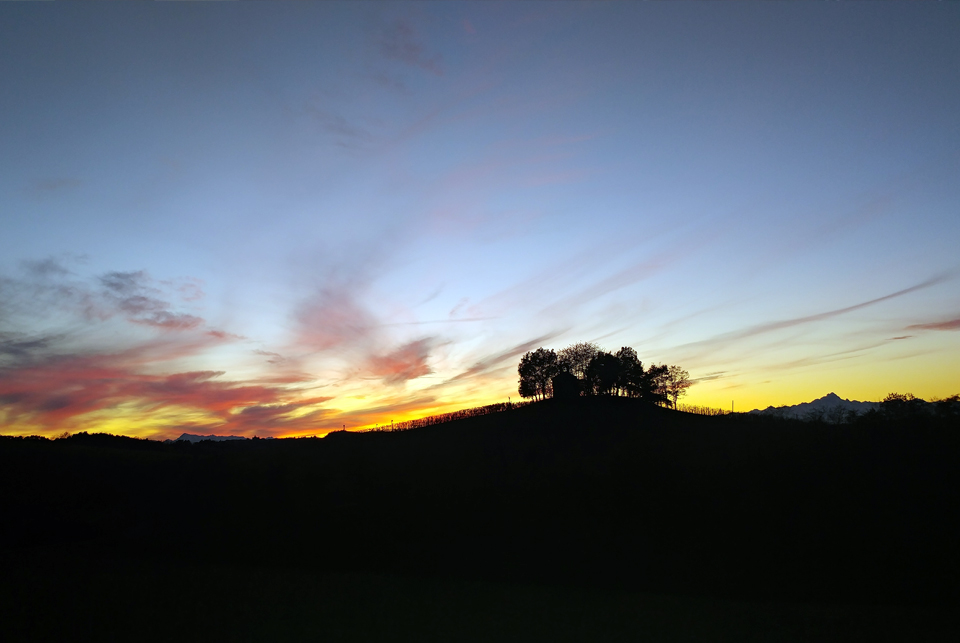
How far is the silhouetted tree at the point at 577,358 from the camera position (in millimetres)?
92562

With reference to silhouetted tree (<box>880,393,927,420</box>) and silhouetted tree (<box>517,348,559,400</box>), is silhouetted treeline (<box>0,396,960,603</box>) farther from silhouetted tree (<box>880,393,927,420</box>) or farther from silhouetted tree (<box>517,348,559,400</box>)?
silhouetted tree (<box>517,348,559,400</box>)

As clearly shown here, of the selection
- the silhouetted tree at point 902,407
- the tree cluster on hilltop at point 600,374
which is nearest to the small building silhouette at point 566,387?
the tree cluster on hilltop at point 600,374

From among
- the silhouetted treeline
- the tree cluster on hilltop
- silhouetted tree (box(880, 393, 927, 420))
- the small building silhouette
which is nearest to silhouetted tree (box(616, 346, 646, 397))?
the tree cluster on hilltop

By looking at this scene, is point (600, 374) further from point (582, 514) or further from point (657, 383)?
point (582, 514)

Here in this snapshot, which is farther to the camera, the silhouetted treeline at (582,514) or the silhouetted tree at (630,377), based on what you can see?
the silhouetted tree at (630,377)

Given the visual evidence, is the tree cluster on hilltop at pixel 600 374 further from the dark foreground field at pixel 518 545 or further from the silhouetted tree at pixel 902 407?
the dark foreground field at pixel 518 545

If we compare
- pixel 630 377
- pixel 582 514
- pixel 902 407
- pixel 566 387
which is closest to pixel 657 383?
pixel 630 377

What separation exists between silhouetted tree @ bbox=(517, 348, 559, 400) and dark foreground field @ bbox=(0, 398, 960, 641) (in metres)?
59.0

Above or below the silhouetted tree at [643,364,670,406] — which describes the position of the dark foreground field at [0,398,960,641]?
below

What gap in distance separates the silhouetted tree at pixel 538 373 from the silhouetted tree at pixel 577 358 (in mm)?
1623

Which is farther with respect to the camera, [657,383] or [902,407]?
[657,383]

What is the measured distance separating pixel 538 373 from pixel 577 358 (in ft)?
27.2

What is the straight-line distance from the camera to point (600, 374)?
3460 inches

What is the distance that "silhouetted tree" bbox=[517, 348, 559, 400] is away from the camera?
9331cm
